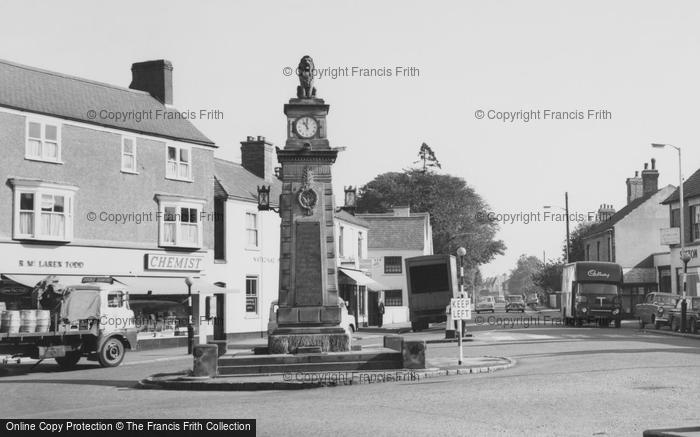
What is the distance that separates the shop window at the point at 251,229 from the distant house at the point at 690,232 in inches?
941

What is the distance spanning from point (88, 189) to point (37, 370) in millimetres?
11406

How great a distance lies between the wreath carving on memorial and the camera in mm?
21266

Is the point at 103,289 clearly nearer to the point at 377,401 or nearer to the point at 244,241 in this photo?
the point at 377,401

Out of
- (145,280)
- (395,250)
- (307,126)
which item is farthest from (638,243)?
(307,126)

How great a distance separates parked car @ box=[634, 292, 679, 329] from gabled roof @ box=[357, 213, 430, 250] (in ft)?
92.2

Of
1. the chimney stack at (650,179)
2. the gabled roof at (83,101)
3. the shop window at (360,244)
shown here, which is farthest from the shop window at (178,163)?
the chimney stack at (650,179)

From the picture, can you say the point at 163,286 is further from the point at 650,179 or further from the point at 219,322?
the point at 650,179

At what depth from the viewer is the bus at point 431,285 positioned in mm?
40500

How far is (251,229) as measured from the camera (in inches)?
1718

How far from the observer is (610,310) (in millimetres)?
44219

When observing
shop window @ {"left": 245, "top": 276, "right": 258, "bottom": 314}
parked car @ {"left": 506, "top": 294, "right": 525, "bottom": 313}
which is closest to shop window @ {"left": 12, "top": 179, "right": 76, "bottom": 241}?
shop window @ {"left": 245, "top": 276, "right": 258, "bottom": 314}

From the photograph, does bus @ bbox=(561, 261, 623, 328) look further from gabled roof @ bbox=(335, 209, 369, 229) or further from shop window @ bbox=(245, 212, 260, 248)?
gabled roof @ bbox=(335, 209, 369, 229)

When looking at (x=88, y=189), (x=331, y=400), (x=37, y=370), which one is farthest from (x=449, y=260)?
(x=331, y=400)

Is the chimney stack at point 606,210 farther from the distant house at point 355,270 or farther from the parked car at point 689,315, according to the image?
the parked car at point 689,315
